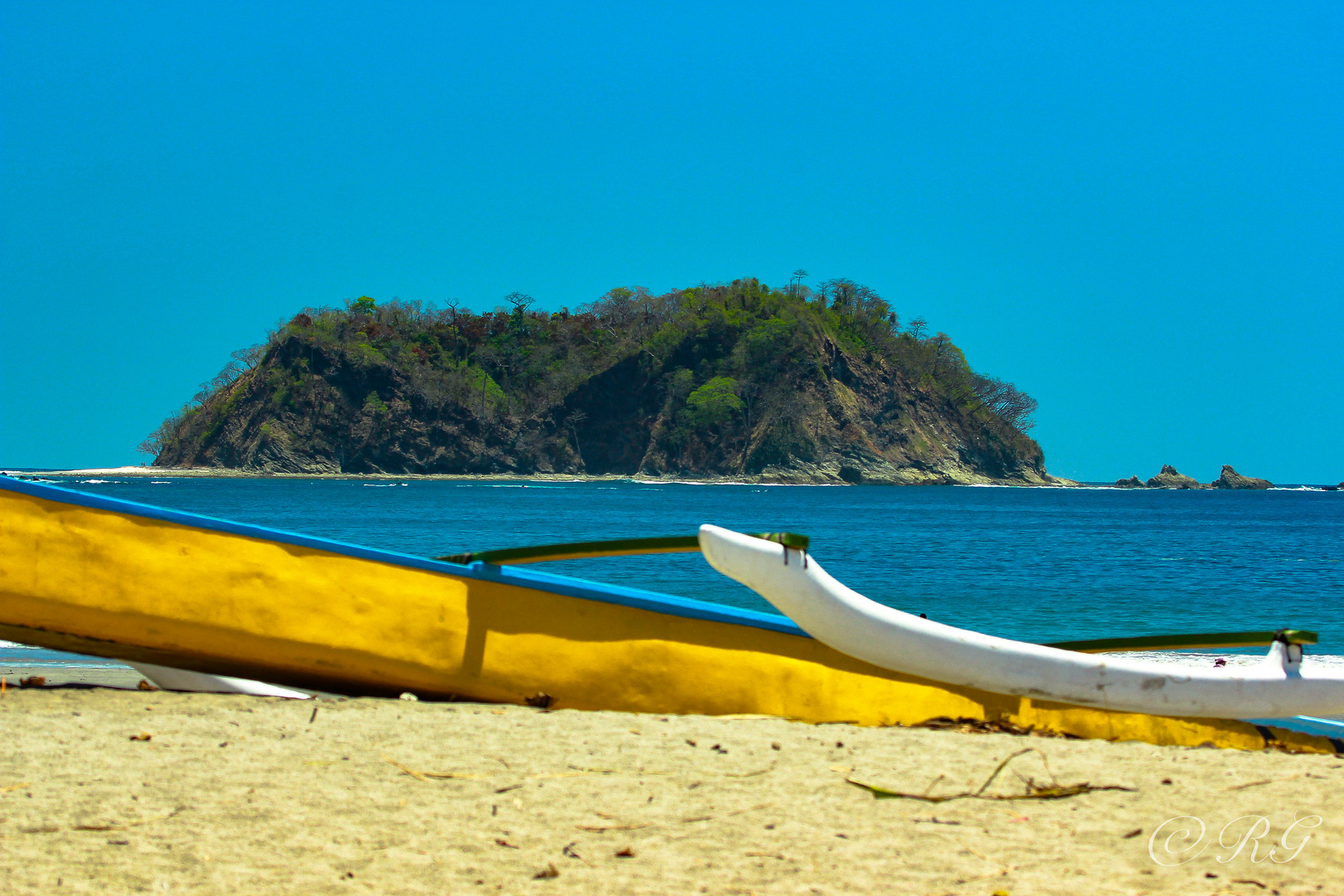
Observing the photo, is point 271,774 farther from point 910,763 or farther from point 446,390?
point 446,390

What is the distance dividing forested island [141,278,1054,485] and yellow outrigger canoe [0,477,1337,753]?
7467cm

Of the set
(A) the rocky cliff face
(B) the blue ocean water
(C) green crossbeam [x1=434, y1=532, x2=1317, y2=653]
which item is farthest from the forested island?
(C) green crossbeam [x1=434, y1=532, x2=1317, y2=653]

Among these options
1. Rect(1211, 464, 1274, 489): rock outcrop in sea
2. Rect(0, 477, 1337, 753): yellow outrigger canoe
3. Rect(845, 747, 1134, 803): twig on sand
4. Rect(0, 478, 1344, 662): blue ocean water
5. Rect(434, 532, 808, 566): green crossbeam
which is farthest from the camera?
Rect(1211, 464, 1274, 489): rock outcrop in sea

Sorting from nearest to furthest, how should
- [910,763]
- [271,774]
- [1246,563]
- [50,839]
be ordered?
[50,839] < [271,774] < [910,763] < [1246,563]

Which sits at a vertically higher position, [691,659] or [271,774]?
[691,659]

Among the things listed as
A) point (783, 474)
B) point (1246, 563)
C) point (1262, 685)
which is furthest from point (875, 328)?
point (1262, 685)

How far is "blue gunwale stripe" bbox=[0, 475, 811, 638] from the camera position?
389 cm

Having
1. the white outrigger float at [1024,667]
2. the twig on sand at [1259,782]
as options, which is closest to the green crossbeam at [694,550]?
the white outrigger float at [1024,667]

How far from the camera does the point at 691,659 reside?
13.3 ft

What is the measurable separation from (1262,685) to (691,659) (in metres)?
2.45

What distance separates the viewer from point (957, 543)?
27578 millimetres

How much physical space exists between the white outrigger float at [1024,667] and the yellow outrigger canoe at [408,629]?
12 centimetres

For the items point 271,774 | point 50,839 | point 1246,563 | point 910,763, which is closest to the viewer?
point 50,839

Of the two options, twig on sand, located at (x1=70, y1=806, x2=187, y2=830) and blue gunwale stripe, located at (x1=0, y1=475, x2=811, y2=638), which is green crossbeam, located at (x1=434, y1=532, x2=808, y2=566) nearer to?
blue gunwale stripe, located at (x1=0, y1=475, x2=811, y2=638)
